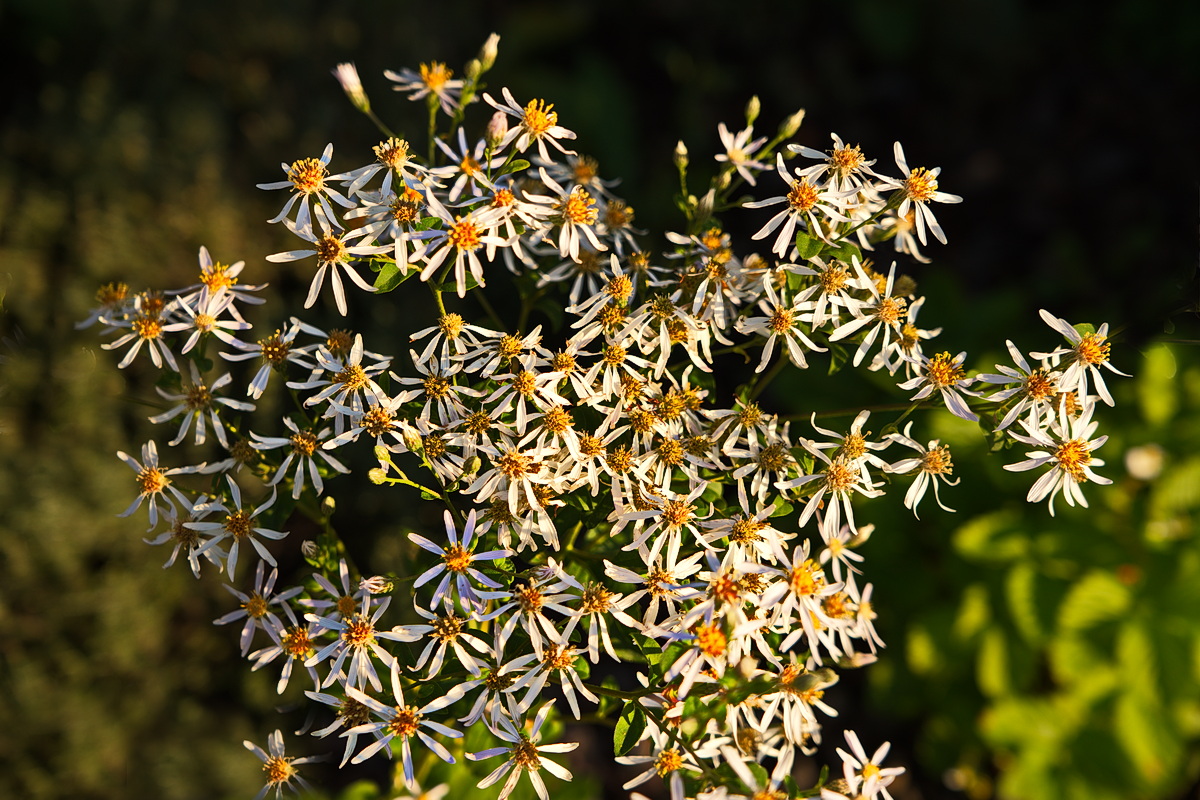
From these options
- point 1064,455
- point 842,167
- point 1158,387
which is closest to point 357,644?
point 842,167

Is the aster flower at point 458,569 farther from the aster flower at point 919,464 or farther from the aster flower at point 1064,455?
the aster flower at point 1064,455

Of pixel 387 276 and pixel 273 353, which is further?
pixel 273 353

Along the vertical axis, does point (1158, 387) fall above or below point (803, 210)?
above

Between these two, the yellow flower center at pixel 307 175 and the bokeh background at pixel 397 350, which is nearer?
the yellow flower center at pixel 307 175

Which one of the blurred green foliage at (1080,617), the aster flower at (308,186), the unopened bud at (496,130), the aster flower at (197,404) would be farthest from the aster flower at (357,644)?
the blurred green foliage at (1080,617)

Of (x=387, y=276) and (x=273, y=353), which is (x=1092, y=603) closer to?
(x=387, y=276)

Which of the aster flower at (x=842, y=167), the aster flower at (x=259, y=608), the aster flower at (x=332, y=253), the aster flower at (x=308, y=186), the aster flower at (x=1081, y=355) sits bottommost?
the aster flower at (x=259, y=608)
